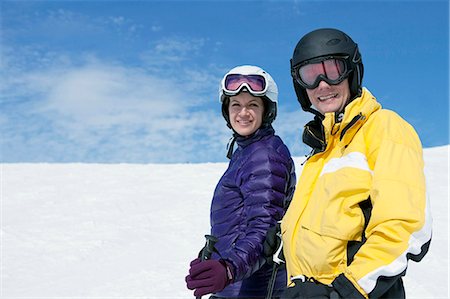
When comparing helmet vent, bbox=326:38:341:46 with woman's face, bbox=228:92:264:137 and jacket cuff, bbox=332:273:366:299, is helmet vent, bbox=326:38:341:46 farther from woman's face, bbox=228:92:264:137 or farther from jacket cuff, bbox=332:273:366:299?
jacket cuff, bbox=332:273:366:299

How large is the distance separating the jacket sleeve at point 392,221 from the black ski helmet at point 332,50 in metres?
0.44

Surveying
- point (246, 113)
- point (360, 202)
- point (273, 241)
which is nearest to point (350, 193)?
point (360, 202)

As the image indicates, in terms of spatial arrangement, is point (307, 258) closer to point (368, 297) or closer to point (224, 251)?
point (368, 297)

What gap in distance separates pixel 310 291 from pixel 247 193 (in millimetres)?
737

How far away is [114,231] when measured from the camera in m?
8.12

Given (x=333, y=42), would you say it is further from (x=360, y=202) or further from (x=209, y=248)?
(x=209, y=248)

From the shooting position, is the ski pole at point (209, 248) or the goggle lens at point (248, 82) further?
the goggle lens at point (248, 82)

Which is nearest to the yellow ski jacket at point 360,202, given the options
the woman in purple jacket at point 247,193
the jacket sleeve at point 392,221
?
the jacket sleeve at point 392,221

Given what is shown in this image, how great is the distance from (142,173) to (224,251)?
960cm

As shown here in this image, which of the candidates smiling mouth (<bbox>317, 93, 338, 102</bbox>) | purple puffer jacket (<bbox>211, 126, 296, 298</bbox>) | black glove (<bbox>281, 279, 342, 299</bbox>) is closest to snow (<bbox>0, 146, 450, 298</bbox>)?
purple puffer jacket (<bbox>211, 126, 296, 298</bbox>)

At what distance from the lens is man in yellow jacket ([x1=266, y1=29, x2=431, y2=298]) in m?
1.81

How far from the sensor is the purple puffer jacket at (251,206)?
257 centimetres

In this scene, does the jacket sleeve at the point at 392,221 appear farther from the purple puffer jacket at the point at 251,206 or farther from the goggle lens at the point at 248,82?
the goggle lens at the point at 248,82

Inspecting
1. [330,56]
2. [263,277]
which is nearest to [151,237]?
[263,277]
